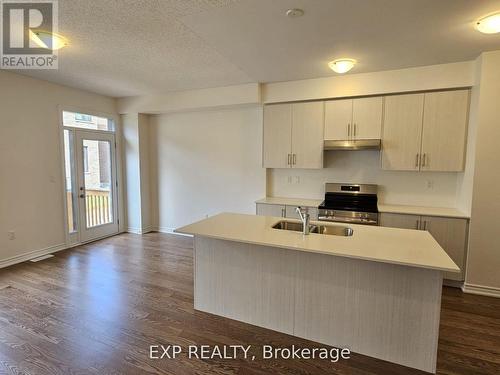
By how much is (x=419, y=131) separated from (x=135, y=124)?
197 inches

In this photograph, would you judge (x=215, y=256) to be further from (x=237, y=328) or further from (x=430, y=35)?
(x=430, y=35)

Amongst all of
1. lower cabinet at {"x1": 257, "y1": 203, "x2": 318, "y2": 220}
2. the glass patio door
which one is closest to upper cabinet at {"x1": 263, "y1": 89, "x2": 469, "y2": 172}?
lower cabinet at {"x1": 257, "y1": 203, "x2": 318, "y2": 220}

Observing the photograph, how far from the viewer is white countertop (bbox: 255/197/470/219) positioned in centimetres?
348

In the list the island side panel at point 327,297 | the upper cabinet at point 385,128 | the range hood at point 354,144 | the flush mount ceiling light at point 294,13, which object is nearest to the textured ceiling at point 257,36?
the flush mount ceiling light at point 294,13

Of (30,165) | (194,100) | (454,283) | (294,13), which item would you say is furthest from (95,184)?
(454,283)

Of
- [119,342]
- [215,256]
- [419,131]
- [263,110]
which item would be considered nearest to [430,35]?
[419,131]

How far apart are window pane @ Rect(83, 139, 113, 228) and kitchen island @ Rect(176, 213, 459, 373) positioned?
3404 mm

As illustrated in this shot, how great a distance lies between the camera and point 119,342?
2.36 metres

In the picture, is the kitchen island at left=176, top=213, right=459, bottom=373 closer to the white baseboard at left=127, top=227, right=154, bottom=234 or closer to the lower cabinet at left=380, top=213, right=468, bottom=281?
the lower cabinet at left=380, top=213, right=468, bottom=281

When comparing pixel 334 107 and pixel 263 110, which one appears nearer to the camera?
pixel 334 107

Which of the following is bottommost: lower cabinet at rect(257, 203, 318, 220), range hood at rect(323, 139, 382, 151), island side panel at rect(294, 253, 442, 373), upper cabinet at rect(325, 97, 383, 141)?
island side panel at rect(294, 253, 442, 373)

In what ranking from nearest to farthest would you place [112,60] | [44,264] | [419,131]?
[112,60] → [419,131] → [44,264]

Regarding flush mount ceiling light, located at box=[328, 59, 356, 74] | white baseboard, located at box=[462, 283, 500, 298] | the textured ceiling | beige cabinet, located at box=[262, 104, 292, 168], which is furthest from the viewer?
beige cabinet, located at box=[262, 104, 292, 168]

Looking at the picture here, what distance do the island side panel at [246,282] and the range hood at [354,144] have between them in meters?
2.20
